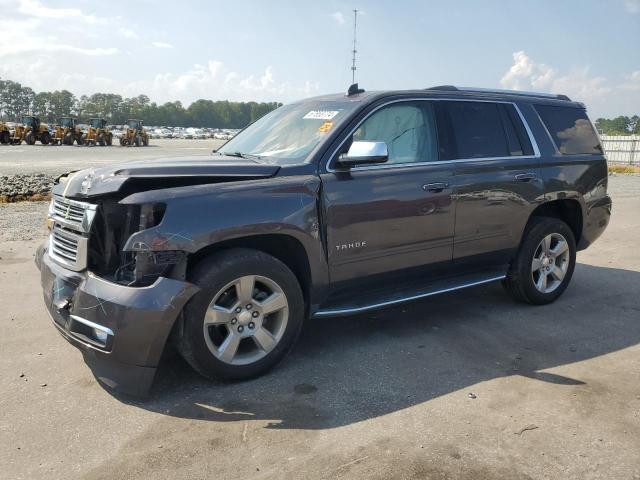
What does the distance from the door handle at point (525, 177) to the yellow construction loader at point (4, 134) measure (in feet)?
126

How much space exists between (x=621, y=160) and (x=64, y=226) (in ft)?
111

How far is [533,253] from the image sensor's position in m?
5.18

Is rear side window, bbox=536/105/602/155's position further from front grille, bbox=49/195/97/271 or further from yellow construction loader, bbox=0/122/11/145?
yellow construction loader, bbox=0/122/11/145

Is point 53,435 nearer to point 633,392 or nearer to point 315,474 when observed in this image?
point 315,474

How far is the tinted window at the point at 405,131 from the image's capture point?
4.25 m

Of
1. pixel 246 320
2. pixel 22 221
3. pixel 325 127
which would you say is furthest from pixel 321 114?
pixel 22 221

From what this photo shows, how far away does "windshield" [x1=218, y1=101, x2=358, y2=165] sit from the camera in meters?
4.12

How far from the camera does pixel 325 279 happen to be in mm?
3926

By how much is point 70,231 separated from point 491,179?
332 centimetres

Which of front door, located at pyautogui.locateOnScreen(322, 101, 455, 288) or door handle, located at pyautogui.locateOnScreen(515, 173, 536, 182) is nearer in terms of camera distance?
front door, located at pyautogui.locateOnScreen(322, 101, 455, 288)

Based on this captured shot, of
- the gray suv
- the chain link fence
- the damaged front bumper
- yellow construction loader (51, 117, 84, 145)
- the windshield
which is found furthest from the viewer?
yellow construction loader (51, 117, 84, 145)

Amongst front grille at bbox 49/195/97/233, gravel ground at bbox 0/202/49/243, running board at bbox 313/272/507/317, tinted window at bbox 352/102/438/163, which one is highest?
tinted window at bbox 352/102/438/163

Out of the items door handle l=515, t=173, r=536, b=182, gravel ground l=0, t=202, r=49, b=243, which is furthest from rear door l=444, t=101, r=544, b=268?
gravel ground l=0, t=202, r=49, b=243

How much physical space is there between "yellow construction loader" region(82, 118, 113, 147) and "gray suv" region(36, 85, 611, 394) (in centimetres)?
3944
